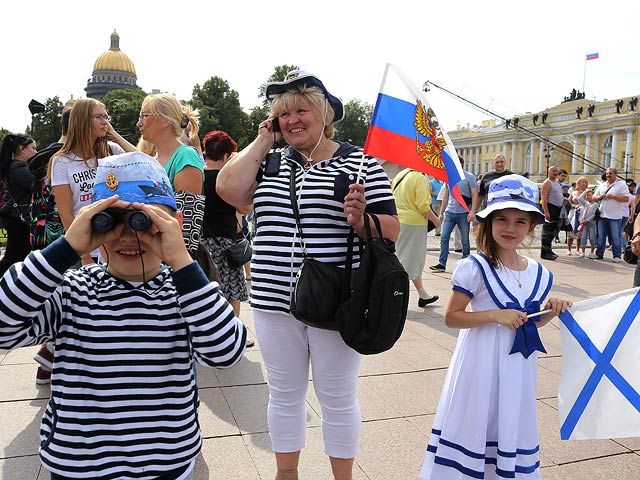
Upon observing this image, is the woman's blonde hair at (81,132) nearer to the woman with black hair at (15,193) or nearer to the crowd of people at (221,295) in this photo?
the crowd of people at (221,295)

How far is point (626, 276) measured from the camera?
954 centimetres

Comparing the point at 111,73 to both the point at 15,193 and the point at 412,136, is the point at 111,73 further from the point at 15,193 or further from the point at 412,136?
the point at 412,136

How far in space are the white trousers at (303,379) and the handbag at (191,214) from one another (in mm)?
1160

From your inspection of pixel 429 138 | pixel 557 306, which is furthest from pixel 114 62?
pixel 557 306

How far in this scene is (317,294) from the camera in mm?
2242

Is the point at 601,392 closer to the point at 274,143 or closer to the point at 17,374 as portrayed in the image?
the point at 274,143

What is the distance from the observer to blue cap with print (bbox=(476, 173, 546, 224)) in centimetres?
254

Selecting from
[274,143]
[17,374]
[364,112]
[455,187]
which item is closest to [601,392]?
[455,187]

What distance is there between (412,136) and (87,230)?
1.74 m

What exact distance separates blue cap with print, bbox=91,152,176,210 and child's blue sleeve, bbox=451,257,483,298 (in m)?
1.39

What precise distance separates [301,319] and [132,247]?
861 millimetres

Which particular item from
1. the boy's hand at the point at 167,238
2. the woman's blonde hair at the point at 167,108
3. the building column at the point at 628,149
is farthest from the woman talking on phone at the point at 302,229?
the building column at the point at 628,149

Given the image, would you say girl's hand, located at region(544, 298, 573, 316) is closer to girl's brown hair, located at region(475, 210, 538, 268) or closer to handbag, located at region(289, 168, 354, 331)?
girl's brown hair, located at region(475, 210, 538, 268)

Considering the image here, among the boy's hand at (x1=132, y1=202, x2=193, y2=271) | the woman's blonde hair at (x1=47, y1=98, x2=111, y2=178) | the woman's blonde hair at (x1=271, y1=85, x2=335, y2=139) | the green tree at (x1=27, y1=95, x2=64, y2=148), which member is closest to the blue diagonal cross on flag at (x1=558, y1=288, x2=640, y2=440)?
the woman's blonde hair at (x1=271, y1=85, x2=335, y2=139)
